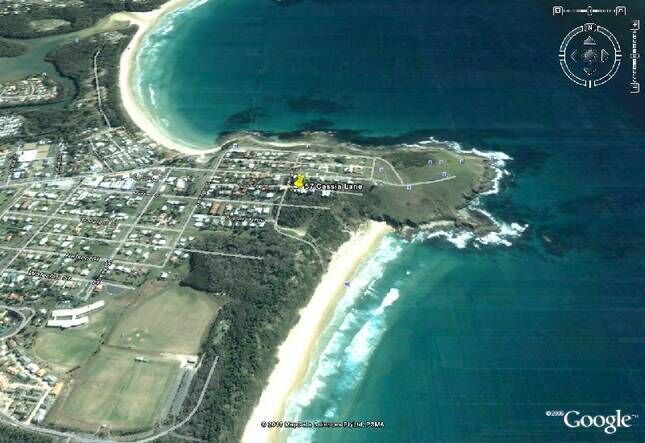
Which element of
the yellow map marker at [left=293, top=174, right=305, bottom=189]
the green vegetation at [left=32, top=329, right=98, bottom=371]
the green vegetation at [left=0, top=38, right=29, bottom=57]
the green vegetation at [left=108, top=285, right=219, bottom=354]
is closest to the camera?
the green vegetation at [left=32, top=329, right=98, bottom=371]

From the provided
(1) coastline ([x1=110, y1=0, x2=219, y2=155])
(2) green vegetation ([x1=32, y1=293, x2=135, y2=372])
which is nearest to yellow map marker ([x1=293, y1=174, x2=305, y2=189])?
(1) coastline ([x1=110, y1=0, x2=219, y2=155])

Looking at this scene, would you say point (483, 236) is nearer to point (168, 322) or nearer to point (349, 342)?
point (349, 342)

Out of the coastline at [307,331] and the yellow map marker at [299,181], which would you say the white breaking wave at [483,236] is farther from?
the yellow map marker at [299,181]

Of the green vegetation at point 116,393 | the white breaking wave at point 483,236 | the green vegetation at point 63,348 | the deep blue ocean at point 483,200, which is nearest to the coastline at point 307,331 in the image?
the deep blue ocean at point 483,200

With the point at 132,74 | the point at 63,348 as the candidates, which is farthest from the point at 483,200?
the point at 132,74

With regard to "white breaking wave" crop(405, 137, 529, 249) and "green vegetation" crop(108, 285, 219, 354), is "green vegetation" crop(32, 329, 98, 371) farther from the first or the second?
"white breaking wave" crop(405, 137, 529, 249)
